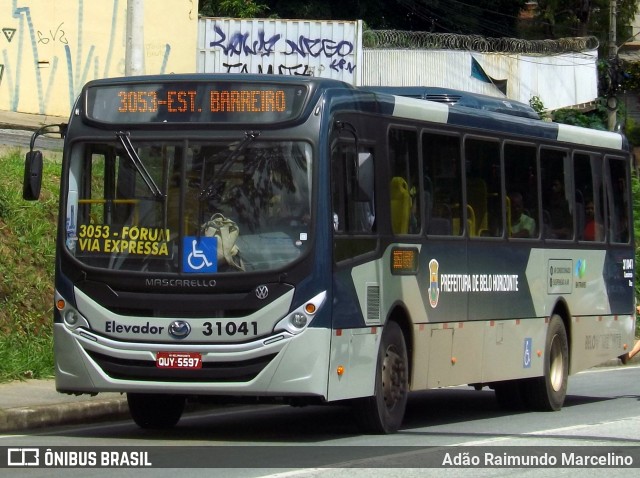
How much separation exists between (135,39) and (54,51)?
36.9 ft

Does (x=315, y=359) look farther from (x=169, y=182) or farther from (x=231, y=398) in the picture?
(x=169, y=182)

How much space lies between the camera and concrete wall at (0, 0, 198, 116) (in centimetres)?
2542

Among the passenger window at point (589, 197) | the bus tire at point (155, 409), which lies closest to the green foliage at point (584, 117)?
the passenger window at point (589, 197)

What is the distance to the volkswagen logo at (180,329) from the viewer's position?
10.5 m

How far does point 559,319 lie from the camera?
15.1m

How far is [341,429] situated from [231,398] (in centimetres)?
176

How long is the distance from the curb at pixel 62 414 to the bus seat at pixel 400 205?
3.32m

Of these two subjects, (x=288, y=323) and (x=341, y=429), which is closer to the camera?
(x=288, y=323)

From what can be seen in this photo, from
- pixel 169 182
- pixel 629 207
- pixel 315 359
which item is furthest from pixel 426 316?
pixel 629 207

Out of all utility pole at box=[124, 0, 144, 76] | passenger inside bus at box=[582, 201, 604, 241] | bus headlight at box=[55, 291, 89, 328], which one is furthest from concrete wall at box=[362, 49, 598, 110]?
bus headlight at box=[55, 291, 89, 328]

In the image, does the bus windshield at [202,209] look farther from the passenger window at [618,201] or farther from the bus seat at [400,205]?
the passenger window at [618,201]

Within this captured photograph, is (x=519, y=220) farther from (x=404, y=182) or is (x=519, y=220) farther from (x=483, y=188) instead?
(x=404, y=182)

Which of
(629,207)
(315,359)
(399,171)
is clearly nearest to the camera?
(315,359)

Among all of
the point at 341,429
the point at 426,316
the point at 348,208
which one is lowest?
the point at 341,429
